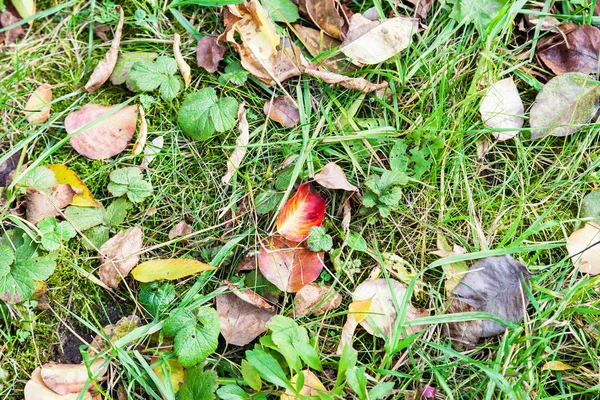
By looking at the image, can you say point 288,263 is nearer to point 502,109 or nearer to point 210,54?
point 210,54

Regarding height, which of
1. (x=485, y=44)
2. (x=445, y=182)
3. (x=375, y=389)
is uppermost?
(x=485, y=44)

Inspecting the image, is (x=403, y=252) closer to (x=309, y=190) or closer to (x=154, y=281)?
(x=309, y=190)

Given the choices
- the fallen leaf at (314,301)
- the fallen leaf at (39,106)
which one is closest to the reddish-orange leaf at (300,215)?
the fallen leaf at (314,301)

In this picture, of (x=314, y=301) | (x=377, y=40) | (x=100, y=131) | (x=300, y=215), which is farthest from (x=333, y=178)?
(x=100, y=131)

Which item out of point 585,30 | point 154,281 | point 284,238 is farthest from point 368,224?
point 585,30

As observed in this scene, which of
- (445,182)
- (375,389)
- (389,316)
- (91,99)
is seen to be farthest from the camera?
(91,99)

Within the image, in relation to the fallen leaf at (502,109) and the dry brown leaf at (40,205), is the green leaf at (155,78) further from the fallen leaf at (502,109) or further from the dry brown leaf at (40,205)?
the fallen leaf at (502,109)

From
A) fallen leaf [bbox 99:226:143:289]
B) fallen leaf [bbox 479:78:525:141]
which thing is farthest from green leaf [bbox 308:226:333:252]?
fallen leaf [bbox 479:78:525:141]
